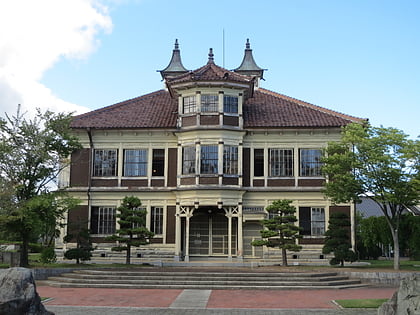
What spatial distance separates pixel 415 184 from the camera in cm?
2203

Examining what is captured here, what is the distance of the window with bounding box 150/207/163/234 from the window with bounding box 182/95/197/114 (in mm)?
6156

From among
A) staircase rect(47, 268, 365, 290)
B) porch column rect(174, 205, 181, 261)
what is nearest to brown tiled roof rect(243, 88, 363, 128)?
porch column rect(174, 205, 181, 261)

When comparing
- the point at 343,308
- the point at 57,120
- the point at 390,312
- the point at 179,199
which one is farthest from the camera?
the point at 179,199

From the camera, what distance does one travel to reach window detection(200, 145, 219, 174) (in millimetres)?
28000

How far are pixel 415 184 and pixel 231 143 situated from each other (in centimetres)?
1050

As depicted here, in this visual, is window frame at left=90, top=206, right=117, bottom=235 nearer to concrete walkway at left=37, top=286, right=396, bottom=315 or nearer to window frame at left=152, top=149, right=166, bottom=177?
window frame at left=152, top=149, right=166, bottom=177

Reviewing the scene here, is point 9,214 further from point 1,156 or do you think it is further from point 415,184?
point 415,184

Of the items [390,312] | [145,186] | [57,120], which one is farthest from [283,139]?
[390,312]

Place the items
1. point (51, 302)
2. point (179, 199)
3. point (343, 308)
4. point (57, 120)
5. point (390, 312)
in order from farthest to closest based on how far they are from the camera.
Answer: point (179, 199)
point (57, 120)
point (51, 302)
point (343, 308)
point (390, 312)

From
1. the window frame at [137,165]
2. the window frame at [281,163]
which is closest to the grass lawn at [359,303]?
the window frame at [281,163]

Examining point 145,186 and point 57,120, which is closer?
point 57,120

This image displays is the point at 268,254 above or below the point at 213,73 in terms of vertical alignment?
below

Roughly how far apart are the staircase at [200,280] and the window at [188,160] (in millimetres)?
8614

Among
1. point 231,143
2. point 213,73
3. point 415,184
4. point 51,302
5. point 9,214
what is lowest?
point 51,302
